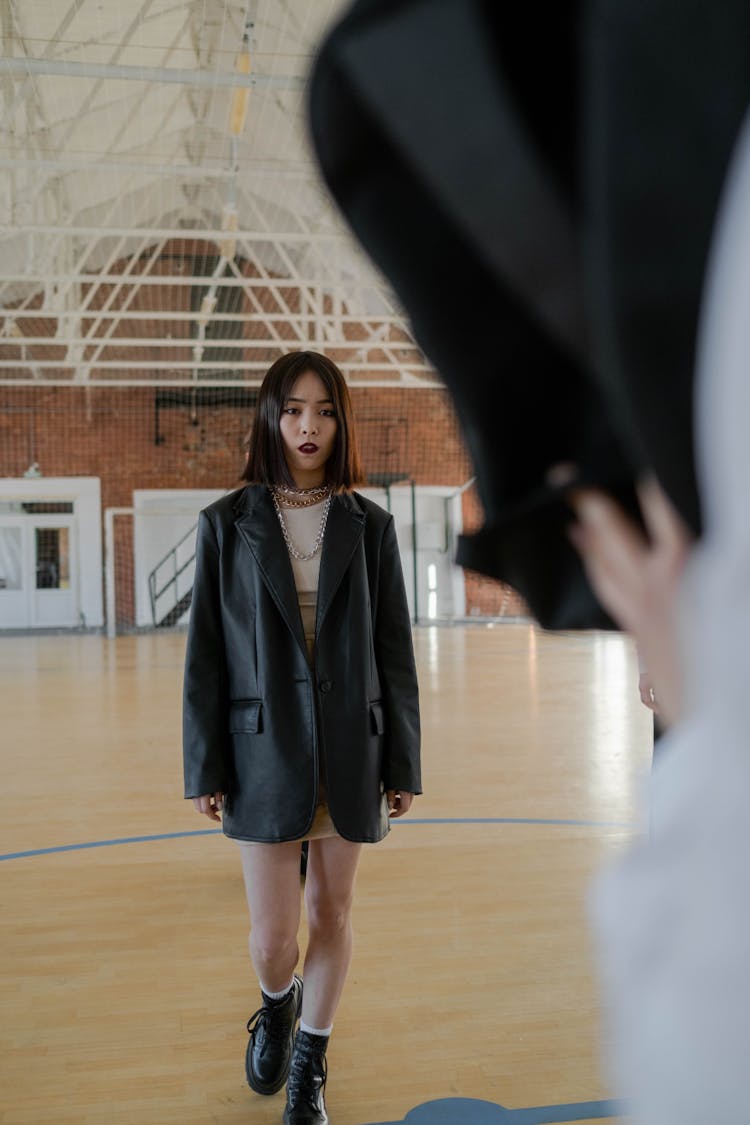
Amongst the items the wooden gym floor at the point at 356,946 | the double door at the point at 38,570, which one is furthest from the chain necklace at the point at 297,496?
the double door at the point at 38,570

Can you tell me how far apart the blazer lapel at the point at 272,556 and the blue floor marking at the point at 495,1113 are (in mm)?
1023

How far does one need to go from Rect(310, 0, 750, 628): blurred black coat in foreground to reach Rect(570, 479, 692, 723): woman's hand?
0.5 inches

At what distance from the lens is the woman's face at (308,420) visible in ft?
7.66

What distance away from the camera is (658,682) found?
488 mm

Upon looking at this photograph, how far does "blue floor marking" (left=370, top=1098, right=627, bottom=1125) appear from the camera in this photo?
2174 mm

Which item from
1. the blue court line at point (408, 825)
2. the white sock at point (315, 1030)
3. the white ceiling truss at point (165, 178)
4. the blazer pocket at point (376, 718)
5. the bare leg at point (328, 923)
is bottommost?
the blue court line at point (408, 825)

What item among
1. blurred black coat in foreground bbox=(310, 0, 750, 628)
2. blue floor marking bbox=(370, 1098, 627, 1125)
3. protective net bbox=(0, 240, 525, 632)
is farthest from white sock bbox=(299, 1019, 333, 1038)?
protective net bbox=(0, 240, 525, 632)

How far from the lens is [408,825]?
4711 millimetres

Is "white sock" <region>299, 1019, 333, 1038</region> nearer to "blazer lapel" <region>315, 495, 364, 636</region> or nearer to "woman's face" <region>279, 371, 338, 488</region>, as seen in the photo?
"blazer lapel" <region>315, 495, 364, 636</region>

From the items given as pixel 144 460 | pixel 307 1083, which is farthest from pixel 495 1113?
pixel 144 460

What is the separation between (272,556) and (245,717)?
1.17 ft

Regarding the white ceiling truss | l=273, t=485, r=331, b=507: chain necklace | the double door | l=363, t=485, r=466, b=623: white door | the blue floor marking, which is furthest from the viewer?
the double door

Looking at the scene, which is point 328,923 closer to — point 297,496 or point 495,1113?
point 495,1113

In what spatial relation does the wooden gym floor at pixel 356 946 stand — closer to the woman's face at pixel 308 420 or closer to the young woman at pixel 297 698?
the young woman at pixel 297 698
